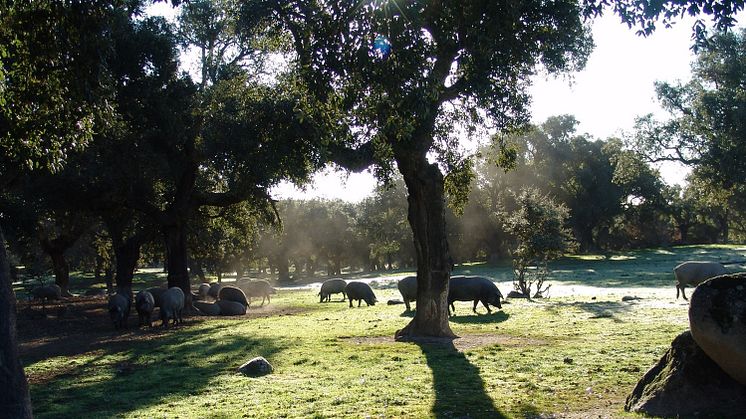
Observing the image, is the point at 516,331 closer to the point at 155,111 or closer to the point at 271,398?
the point at 271,398

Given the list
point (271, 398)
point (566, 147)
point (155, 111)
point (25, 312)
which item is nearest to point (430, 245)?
point (271, 398)

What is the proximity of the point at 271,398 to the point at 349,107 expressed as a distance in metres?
6.06

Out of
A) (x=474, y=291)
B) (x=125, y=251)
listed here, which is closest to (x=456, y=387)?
(x=474, y=291)

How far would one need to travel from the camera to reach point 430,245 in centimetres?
1878

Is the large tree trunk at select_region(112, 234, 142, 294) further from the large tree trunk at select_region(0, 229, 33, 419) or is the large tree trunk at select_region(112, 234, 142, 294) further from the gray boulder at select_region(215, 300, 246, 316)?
the large tree trunk at select_region(0, 229, 33, 419)

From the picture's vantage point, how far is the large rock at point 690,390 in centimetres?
850

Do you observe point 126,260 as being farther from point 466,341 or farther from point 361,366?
point 361,366

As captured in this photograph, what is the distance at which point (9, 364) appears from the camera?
7496mm

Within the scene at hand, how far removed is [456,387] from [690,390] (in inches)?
166

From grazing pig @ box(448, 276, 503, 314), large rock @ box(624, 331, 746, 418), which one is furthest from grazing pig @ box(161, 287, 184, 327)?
large rock @ box(624, 331, 746, 418)

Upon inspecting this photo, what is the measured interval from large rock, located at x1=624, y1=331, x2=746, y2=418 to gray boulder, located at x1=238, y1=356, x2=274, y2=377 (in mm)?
8007

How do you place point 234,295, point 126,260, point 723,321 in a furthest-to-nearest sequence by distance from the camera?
point 126,260 < point 234,295 < point 723,321

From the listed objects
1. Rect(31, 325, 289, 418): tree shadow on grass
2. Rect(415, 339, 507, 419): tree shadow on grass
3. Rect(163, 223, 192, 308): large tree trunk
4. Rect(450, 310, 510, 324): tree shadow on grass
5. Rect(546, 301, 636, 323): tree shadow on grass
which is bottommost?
Rect(450, 310, 510, 324): tree shadow on grass

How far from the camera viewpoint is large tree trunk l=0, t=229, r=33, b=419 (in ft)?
24.3
